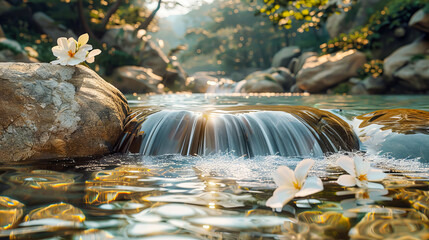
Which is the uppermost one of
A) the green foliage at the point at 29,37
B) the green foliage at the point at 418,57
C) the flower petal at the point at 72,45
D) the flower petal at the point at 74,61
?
the green foliage at the point at 29,37

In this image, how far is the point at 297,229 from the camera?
1373 millimetres

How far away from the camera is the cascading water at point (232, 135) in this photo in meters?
3.48

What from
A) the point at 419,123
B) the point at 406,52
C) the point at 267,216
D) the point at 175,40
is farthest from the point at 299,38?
the point at 175,40

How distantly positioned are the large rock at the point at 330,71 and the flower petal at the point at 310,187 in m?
15.1

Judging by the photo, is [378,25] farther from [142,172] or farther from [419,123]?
[142,172]

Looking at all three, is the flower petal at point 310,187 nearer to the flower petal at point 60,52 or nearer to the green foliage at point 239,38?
the flower petal at point 60,52

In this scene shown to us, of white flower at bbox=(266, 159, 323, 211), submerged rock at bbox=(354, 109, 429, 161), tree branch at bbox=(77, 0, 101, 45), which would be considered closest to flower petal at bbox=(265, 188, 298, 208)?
white flower at bbox=(266, 159, 323, 211)

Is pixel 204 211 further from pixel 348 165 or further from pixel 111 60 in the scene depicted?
pixel 111 60

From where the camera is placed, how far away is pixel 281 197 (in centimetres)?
152

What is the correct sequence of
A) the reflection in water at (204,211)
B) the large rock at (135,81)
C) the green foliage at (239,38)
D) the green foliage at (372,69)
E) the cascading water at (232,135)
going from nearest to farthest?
the reflection in water at (204,211) → the cascading water at (232,135) → the green foliage at (372,69) → the large rock at (135,81) → the green foliage at (239,38)

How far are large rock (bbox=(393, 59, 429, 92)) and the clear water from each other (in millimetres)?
11588

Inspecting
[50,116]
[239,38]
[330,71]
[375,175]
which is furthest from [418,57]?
[239,38]

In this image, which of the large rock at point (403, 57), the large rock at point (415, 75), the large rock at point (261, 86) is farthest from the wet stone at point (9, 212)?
the large rock at point (261, 86)

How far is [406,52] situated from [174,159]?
1370cm
